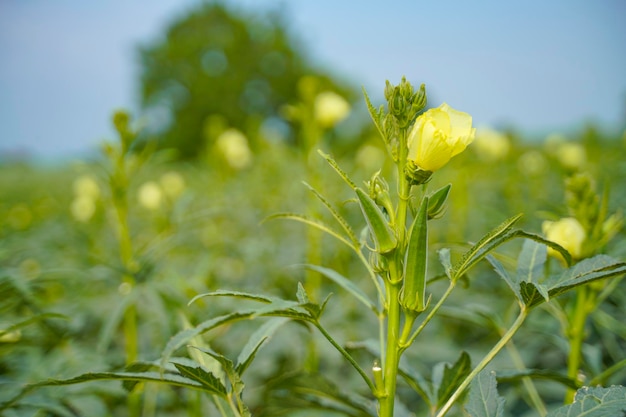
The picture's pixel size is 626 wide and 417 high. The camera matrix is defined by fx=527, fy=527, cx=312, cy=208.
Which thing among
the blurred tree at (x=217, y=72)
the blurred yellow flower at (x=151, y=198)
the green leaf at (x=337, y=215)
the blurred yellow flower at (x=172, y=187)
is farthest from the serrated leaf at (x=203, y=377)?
the blurred tree at (x=217, y=72)

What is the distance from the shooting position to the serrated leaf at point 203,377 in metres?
0.69

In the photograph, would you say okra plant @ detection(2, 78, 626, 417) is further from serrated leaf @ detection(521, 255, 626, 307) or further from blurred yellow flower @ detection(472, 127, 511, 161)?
blurred yellow flower @ detection(472, 127, 511, 161)

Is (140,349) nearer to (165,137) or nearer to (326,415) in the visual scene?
(326,415)

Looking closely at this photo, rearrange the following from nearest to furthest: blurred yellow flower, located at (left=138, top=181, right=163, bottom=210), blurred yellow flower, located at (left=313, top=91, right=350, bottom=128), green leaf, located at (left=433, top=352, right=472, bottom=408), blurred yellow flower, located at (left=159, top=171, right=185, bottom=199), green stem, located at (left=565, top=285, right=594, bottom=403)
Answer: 1. green leaf, located at (left=433, top=352, right=472, bottom=408)
2. green stem, located at (left=565, top=285, right=594, bottom=403)
3. blurred yellow flower, located at (left=313, top=91, right=350, bottom=128)
4. blurred yellow flower, located at (left=138, top=181, right=163, bottom=210)
5. blurred yellow flower, located at (left=159, top=171, right=185, bottom=199)

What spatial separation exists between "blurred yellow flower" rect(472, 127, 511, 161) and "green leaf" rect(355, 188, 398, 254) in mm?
3032

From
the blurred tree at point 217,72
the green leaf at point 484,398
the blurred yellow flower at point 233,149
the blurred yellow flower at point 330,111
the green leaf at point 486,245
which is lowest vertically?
the green leaf at point 484,398

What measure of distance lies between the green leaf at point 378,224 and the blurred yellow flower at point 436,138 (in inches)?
3.6

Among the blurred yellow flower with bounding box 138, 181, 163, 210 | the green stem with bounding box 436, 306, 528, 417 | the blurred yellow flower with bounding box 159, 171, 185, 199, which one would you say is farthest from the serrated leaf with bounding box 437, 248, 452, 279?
the blurred yellow flower with bounding box 159, 171, 185, 199

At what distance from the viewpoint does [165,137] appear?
2789cm

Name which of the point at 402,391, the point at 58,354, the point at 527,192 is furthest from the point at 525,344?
the point at 527,192

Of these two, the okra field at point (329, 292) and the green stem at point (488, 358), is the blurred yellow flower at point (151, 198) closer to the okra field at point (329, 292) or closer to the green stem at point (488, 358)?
the okra field at point (329, 292)

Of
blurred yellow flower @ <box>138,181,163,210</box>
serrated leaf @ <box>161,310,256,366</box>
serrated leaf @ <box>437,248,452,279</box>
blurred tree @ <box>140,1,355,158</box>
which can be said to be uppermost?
blurred tree @ <box>140,1,355,158</box>

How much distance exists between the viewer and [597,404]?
640 mm

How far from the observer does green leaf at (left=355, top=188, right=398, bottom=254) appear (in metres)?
0.63
